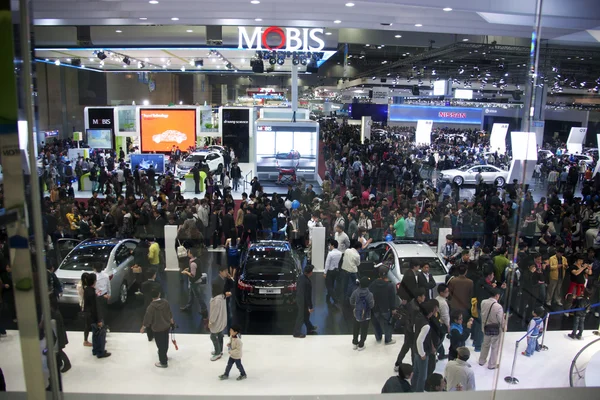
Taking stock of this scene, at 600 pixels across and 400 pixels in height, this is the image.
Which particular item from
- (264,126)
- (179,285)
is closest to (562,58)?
(264,126)

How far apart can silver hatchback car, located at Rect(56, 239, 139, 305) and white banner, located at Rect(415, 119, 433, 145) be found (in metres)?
17.6

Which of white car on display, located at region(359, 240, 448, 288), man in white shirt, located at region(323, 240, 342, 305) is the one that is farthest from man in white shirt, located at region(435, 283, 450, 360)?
man in white shirt, located at region(323, 240, 342, 305)

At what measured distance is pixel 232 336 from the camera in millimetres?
5230

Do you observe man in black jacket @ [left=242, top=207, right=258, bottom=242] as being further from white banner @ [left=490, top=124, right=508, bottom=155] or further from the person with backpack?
white banner @ [left=490, top=124, right=508, bottom=155]

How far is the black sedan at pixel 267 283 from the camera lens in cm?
732

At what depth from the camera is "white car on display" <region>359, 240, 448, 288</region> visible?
7.55 m

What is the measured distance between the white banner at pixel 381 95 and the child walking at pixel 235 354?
115 ft

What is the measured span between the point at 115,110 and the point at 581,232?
763 inches

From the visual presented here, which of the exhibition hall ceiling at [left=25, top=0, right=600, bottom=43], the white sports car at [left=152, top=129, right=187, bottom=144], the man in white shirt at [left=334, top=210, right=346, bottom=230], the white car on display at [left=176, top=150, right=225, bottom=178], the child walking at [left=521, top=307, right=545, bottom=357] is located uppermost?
the exhibition hall ceiling at [left=25, top=0, right=600, bottom=43]

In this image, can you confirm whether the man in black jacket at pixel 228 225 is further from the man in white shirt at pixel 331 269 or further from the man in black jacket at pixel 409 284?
the man in black jacket at pixel 409 284

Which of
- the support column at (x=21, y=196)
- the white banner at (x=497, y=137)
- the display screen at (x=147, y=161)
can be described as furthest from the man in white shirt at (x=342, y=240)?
the white banner at (x=497, y=137)

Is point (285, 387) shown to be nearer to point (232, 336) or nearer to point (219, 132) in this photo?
point (232, 336)

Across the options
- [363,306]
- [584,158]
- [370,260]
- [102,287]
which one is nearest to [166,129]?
[370,260]

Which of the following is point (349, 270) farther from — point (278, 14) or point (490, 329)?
point (278, 14)
